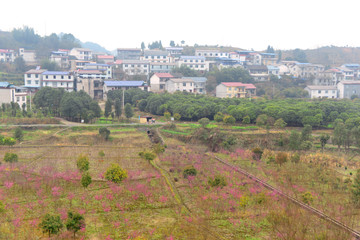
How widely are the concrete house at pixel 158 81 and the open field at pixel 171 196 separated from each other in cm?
2074

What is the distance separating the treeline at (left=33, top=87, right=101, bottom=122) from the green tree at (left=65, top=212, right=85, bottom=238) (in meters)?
15.8

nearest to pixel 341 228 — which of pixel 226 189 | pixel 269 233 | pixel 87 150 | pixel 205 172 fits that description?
pixel 269 233

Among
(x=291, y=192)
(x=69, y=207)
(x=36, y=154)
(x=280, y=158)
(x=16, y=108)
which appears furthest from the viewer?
(x=16, y=108)

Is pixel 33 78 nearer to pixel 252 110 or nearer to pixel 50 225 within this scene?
pixel 252 110

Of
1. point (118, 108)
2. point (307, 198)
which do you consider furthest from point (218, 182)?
point (118, 108)

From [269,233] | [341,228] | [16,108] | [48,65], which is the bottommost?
[269,233]

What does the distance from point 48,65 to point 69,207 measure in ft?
115

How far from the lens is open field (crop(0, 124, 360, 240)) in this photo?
1042cm

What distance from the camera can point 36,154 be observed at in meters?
18.4

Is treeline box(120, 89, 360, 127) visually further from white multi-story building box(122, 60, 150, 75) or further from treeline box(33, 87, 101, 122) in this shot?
white multi-story building box(122, 60, 150, 75)

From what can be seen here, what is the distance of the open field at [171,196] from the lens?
10.4 metres

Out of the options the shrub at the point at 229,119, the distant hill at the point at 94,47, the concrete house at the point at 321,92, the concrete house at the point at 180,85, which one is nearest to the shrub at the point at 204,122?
the shrub at the point at 229,119

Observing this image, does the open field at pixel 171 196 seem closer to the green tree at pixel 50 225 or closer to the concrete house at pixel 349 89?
the green tree at pixel 50 225

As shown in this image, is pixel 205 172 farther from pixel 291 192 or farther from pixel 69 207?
pixel 69 207
